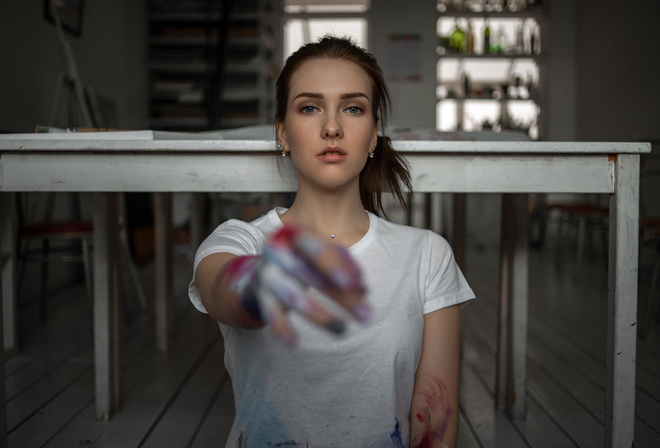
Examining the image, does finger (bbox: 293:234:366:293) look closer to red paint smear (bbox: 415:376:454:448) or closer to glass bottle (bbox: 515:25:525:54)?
red paint smear (bbox: 415:376:454:448)

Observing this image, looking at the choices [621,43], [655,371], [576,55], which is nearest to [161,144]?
[655,371]

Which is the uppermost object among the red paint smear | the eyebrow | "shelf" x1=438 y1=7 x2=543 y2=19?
"shelf" x1=438 y1=7 x2=543 y2=19

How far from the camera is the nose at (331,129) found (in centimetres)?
75

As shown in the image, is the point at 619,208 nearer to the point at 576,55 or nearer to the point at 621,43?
the point at 621,43

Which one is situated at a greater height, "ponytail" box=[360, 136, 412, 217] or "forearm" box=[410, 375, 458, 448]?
"ponytail" box=[360, 136, 412, 217]

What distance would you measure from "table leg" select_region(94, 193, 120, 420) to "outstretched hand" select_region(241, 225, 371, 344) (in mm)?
1032

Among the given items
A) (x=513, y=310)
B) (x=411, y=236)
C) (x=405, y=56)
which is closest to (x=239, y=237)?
(x=411, y=236)

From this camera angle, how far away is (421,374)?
0.81 metres

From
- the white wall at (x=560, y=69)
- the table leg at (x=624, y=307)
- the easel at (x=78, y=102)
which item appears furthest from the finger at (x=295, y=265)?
the white wall at (x=560, y=69)

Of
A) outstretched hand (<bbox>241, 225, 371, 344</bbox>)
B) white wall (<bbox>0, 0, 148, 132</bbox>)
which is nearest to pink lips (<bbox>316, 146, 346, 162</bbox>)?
outstretched hand (<bbox>241, 225, 371, 344</bbox>)

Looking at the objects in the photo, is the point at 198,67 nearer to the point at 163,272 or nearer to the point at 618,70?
the point at 163,272

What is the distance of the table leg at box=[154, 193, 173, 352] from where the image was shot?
188cm

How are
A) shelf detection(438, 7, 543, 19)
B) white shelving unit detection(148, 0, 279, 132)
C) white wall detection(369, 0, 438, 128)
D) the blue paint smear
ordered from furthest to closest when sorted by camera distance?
white wall detection(369, 0, 438, 128) < shelf detection(438, 7, 543, 19) < white shelving unit detection(148, 0, 279, 132) < the blue paint smear

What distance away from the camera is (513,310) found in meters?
1.33
